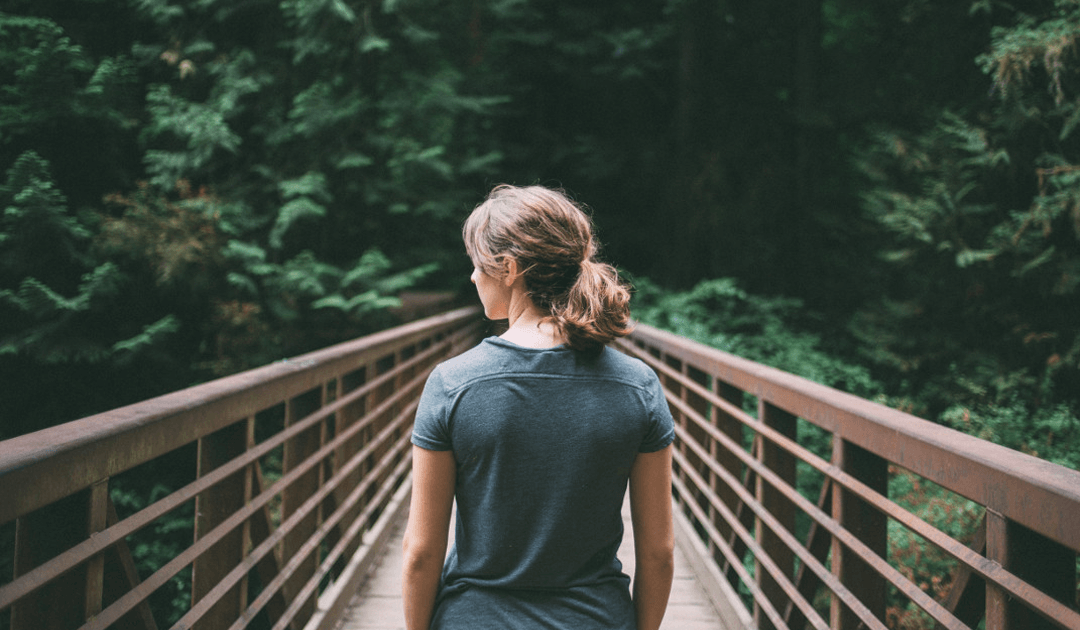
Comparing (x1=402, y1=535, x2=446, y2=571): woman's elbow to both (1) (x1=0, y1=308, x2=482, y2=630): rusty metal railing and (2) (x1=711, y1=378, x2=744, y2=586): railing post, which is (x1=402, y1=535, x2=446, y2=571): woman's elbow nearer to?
(1) (x1=0, y1=308, x2=482, y2=630): rusty metal railing

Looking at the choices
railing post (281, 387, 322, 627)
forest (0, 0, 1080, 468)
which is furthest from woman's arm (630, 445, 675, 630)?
forest (0, 0, 1080, 468)

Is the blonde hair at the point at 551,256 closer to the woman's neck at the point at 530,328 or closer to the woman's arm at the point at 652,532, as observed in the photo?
the woman's neck at the point at 530,328

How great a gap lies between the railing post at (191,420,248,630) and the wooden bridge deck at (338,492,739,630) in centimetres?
113

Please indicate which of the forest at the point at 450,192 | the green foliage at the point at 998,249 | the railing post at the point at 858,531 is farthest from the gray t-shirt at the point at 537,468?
the green foliage at the point at 998,249

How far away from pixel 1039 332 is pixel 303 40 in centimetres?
1124

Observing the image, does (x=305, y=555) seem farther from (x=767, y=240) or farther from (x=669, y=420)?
(x=767, y=240)

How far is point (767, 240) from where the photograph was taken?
14.6 m

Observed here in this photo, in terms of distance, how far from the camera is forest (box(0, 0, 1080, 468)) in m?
8.62

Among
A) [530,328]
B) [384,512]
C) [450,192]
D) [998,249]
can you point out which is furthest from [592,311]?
[450,192]

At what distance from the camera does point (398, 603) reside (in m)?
3.53

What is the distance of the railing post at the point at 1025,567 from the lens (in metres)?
1.37

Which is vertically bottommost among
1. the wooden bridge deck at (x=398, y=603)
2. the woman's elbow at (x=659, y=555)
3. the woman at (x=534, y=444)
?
the wooden bridge deck at (x=398, y=603)

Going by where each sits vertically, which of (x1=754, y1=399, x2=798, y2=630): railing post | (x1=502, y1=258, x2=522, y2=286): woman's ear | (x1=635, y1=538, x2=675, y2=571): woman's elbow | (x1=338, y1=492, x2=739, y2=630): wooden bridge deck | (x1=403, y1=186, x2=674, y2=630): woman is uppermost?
(x1=502, y1=258, x2=522, y2=286): woman's ear

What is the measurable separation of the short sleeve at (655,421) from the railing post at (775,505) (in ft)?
5.71
